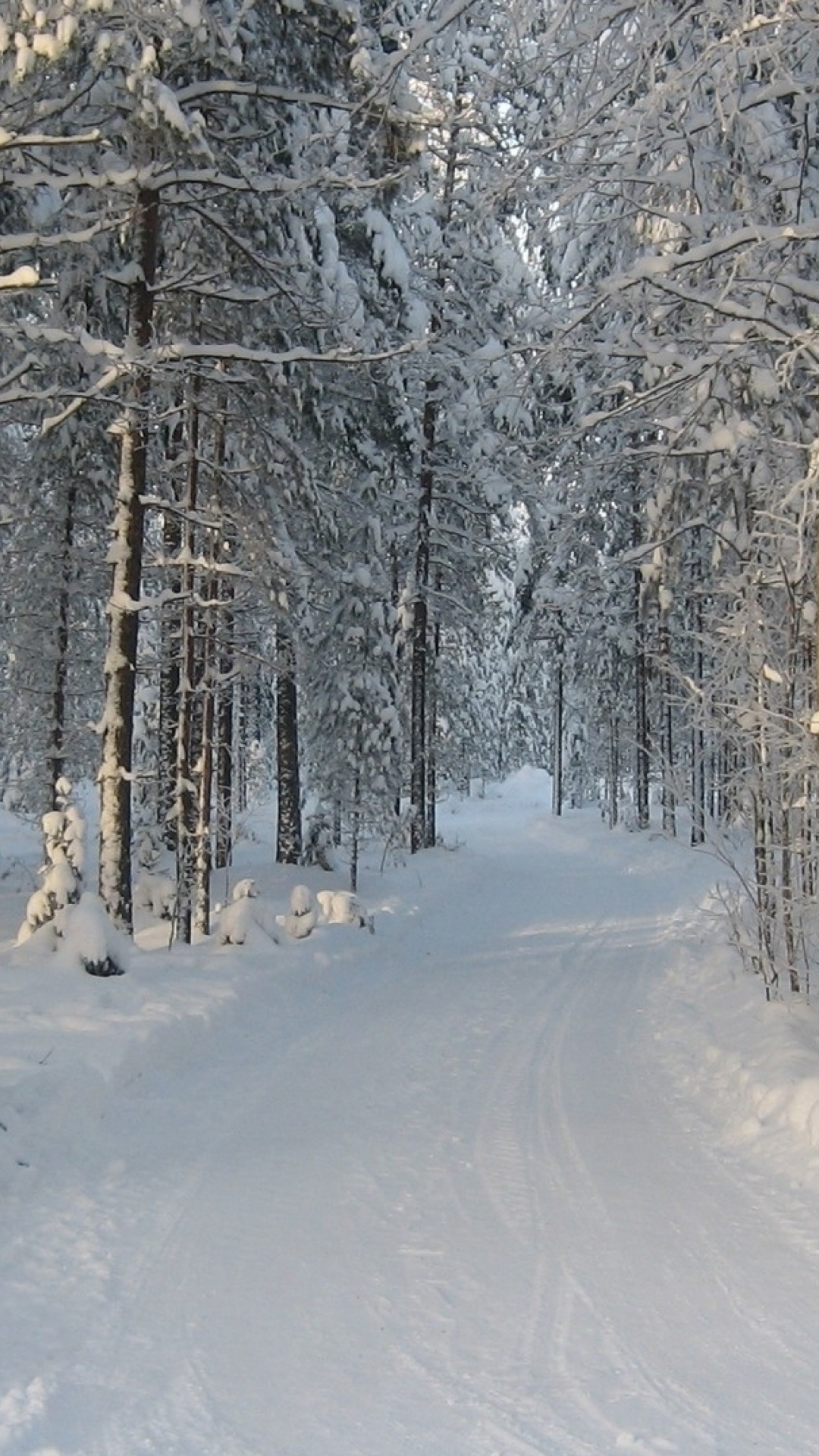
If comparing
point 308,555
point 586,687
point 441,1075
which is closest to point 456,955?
point 441,1075

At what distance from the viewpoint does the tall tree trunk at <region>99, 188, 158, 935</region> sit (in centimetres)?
1020

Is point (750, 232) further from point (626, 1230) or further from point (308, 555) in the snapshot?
point (308, 555)

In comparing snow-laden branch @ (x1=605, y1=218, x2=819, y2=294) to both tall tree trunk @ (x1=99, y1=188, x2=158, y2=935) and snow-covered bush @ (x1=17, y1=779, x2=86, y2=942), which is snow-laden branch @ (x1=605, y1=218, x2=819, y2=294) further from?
snow-covered bush @ (x1=17, y1=779, x2=86, y2=942)

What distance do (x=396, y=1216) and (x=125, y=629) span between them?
267 inches

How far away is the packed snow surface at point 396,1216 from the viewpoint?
11.5ft

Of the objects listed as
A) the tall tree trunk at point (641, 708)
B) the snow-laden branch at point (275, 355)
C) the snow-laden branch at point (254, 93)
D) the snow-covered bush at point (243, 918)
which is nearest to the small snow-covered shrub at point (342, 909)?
→ the snow-covered bush at point (243, 918)

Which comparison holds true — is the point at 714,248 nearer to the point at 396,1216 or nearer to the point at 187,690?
the point at 396,1216

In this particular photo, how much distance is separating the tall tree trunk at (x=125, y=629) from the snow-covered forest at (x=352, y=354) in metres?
0.04

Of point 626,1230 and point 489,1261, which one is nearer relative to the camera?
point 489,1261

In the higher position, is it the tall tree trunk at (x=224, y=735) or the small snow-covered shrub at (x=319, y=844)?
the tall tree trunk at (x=224, y=735)

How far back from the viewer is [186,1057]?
7992mm

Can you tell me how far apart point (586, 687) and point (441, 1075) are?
3332cm

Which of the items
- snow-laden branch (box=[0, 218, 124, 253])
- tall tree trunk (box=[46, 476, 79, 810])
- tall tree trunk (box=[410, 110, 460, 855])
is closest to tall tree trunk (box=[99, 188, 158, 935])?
snow-laden branch (box=[0, 218, 124, 253])

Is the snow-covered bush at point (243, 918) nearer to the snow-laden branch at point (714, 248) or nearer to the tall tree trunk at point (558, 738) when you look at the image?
the snow-laden branch at point (714, 248)
